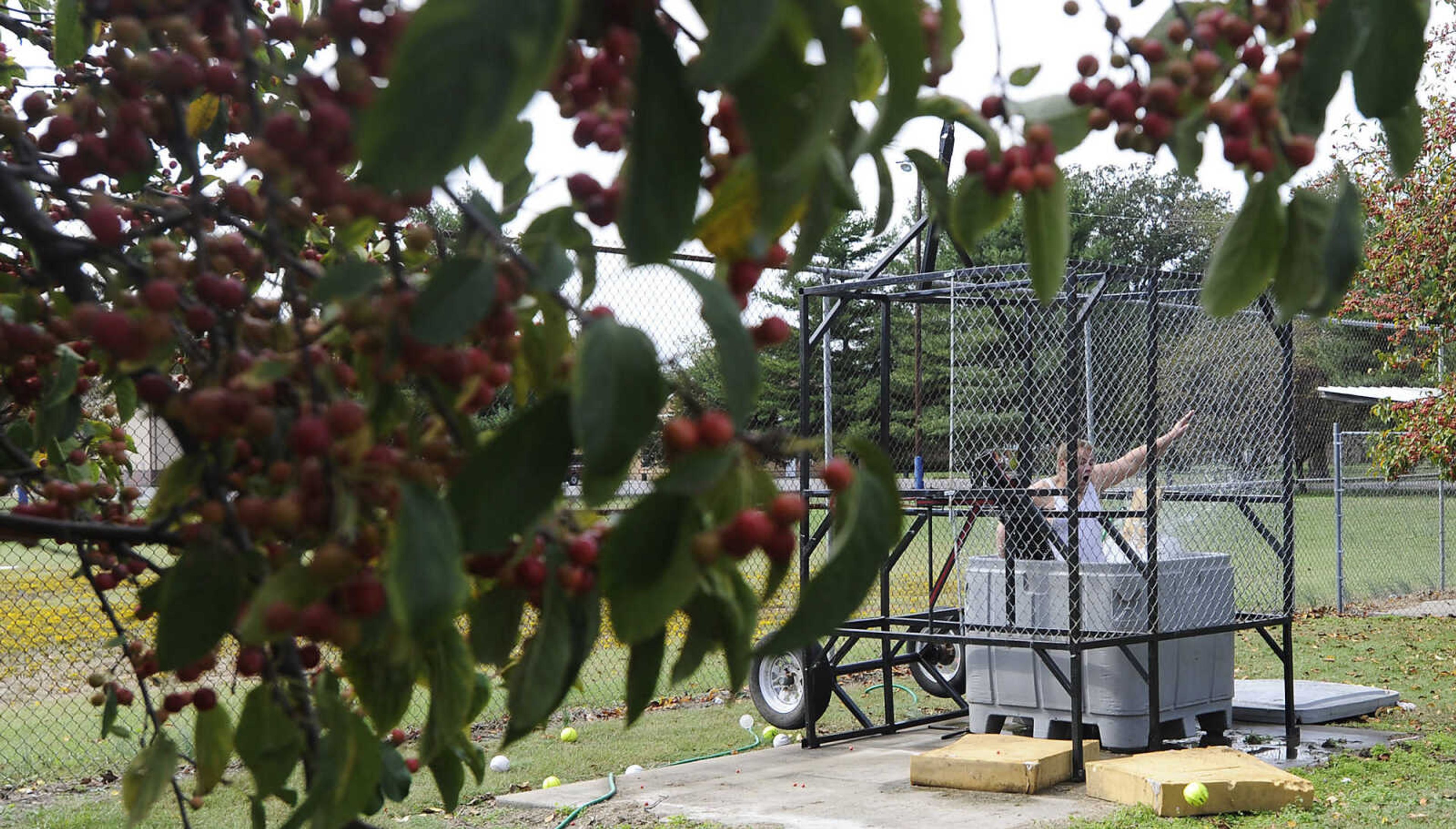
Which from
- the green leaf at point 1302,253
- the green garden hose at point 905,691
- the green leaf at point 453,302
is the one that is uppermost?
the green leaf at point 1302,253

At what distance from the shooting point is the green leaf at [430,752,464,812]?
129cm

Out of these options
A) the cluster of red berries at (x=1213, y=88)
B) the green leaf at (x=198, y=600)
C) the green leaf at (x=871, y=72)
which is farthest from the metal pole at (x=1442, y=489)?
the green leaf at (x=198, y=600)

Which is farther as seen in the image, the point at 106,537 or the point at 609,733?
the point at 609,733

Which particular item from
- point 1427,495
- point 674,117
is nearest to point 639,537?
point 674,117

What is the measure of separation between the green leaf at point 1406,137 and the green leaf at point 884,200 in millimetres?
344

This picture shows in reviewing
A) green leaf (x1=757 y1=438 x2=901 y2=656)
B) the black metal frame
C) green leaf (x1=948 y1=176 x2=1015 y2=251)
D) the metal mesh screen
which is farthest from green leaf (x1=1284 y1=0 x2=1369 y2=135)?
the metal mesh screen

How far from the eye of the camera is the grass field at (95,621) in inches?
250

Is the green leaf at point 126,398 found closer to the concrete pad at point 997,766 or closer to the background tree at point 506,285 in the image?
the background tree at point 506,285

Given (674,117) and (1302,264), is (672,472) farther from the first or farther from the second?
(1302,264)

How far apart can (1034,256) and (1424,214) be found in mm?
9863

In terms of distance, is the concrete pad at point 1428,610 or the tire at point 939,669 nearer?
the tire at point 939,669

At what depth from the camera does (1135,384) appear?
6.26 m

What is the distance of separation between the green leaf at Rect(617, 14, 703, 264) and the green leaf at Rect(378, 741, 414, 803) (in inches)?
33.2

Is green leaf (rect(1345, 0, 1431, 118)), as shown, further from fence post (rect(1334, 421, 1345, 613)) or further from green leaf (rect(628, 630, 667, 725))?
fence post (rect(1334, 421, 1345, 613))
